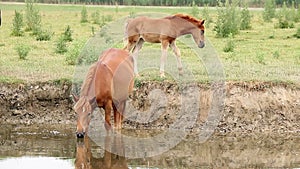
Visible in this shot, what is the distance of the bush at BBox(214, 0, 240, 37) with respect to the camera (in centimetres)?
2497

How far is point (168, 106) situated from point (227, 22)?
1085 centimetres

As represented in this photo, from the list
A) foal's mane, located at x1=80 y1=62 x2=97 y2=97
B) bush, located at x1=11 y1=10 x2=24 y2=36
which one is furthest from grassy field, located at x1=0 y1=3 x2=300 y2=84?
foal's mane, located at x1=80 y1=62 x2=97 y2=97

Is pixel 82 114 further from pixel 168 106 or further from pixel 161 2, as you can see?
pixel 161 2

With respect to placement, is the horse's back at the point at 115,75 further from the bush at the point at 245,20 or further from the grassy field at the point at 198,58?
the bush at the point at 245,20

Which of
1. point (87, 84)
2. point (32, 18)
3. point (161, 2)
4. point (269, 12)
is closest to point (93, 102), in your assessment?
point (87, 84)

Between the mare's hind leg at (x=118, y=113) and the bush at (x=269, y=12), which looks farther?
the bush at (x=269, y=12)

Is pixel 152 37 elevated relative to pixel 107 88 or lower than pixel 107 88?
elevated

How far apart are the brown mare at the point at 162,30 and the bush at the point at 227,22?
29.7ft

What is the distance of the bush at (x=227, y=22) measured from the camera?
24969 millimetres

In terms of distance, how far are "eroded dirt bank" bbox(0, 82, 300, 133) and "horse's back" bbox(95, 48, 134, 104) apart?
153 cm

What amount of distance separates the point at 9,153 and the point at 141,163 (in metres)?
2.45

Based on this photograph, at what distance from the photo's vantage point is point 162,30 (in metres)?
15.7

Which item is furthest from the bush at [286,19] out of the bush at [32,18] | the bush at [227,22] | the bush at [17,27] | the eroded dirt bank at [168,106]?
the eroded dirt bank at [168,106]

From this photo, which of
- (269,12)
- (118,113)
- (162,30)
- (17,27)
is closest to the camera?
(118,113)
